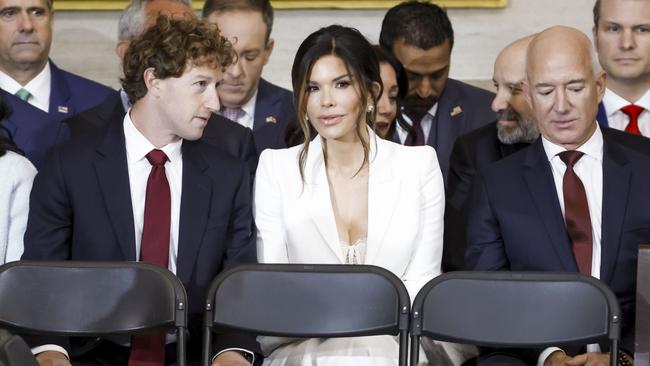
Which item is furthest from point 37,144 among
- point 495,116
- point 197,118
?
point 495,116

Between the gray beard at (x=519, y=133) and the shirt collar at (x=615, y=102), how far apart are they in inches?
13.4

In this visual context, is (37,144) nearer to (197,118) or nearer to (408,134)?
(197,118)

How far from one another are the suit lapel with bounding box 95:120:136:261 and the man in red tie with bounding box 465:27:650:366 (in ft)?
3.58

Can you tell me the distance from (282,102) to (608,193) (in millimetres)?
1718

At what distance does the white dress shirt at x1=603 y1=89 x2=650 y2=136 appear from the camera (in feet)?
16.0

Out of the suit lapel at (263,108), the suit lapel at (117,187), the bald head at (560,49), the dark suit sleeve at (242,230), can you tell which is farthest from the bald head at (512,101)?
the suit lapel at (117,187)

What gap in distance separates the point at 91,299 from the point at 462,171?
1841 millimetres

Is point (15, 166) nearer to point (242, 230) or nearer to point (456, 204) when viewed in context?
point (242, 230)

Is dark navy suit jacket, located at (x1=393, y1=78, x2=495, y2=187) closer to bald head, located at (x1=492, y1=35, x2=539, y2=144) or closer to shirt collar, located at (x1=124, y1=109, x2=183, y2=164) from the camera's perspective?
bald head, located at (x1=492, y1=35, x2=539, y2=144)

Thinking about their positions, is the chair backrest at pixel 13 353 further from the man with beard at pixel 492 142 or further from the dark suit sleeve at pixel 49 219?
the man with beard at pixel 492 142

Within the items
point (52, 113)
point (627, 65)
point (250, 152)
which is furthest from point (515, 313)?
point (52, 113)

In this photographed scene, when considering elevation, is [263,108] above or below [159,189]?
above

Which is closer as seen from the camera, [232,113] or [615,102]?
[615,102]

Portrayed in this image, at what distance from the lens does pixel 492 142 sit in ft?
15.8
